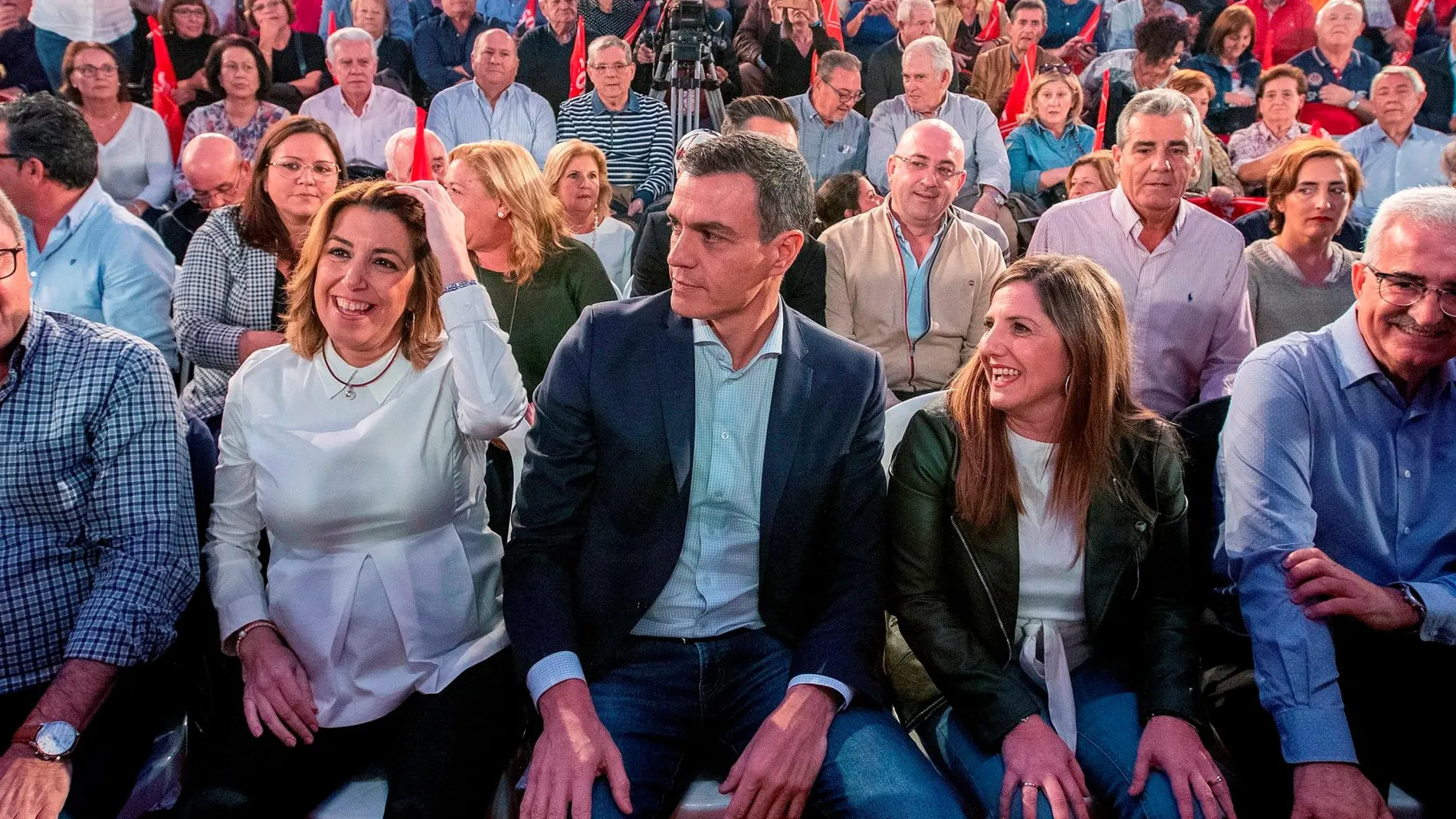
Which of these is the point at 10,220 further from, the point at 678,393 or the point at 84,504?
the point at 678,393

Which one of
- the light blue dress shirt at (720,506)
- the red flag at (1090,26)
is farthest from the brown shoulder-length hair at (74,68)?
the red flag at (1090,26)

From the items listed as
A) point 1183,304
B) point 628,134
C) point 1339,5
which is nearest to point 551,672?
point 1183,304

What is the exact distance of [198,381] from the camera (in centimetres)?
290

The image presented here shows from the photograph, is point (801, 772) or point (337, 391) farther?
point (337, 391)

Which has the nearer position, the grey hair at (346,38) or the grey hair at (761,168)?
the grey hair at (761,168)

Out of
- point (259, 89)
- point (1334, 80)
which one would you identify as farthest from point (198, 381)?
point (1334, 80)

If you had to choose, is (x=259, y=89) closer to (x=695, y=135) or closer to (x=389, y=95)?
(x=389, y=95)

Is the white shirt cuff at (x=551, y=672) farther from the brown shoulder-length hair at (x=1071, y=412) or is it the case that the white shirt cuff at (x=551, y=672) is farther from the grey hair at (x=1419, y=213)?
the grey hair at (x=1419, y=213)

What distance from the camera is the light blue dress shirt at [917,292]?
11.1 feet

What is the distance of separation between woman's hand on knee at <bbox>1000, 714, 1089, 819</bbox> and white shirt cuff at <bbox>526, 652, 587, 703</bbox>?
24.8 inches

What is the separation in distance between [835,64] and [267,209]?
3.17m

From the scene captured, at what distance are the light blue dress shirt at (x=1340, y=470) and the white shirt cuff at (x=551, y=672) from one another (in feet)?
3.45

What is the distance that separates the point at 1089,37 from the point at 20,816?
686 cm

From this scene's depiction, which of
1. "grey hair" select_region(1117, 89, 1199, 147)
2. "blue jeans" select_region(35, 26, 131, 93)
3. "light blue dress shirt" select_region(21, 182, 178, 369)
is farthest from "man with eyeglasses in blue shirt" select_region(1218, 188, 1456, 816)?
"blue jeans" select_region(35, 26, 131, 93)
